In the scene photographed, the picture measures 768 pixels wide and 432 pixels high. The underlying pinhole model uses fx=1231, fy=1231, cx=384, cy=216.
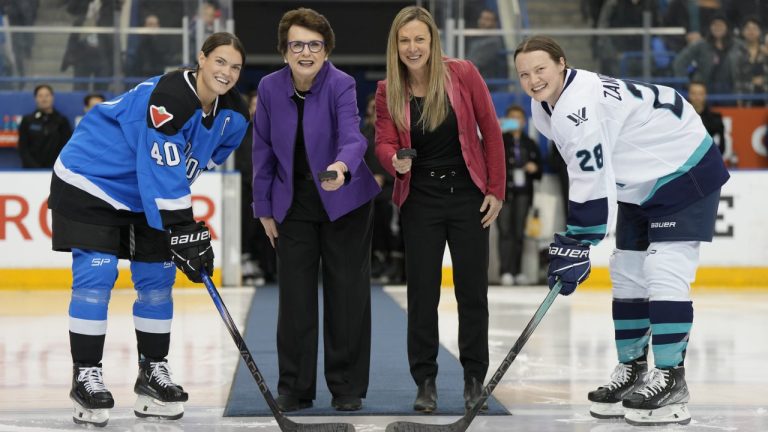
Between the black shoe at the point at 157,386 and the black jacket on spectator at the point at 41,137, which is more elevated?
the black jacket on spectator at the point at 41,137

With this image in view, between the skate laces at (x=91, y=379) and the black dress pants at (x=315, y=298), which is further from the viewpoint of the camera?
the black dress pants at (x=315, y=298)

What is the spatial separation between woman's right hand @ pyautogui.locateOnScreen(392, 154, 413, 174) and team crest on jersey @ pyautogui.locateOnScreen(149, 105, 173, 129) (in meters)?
0.75

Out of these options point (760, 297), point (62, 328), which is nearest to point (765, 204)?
point (760, 297)

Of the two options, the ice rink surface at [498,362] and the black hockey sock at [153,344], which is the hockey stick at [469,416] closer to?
the ice rink surface at [498,362]

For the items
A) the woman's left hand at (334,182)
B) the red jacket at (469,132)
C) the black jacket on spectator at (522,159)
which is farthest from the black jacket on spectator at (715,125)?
the woman's left hand at (334,182)

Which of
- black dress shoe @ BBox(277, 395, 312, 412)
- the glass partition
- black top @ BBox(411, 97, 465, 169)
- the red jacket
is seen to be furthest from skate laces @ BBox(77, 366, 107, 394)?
the glass partition

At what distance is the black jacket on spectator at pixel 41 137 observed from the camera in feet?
30.6

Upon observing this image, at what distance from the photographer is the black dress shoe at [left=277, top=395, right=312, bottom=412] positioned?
4.16 metres

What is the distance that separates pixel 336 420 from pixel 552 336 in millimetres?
2561

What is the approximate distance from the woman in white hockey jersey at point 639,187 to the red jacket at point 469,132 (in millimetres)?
228

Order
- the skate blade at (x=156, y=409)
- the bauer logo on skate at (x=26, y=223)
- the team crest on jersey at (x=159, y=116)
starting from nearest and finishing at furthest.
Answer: the team crest on jersey at (x=159, y=116) → the skate blade at (x=156, y=409) → the bauer logo on skate at (x=26, y=223)

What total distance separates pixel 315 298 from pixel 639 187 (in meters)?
1.19

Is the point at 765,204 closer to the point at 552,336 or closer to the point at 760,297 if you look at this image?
the point at 760,297

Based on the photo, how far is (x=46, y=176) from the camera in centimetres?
901
